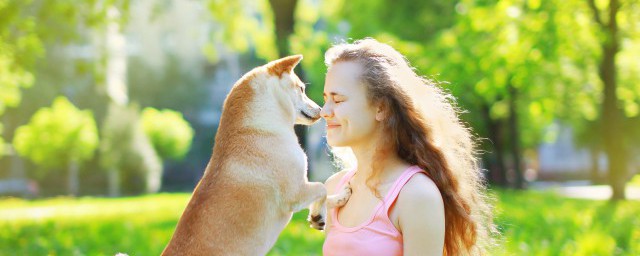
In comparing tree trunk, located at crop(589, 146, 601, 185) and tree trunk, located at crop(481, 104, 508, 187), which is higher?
tree trunk, located at crop(481, 104, 508, 187)

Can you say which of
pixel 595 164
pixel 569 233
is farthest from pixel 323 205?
pixel 595 164

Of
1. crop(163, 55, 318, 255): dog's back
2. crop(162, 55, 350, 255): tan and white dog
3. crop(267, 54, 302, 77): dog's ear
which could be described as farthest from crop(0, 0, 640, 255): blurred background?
crop(163, 55, 318, 255): dog's back

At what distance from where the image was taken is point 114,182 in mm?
37094

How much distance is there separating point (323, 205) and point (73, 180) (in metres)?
39.4

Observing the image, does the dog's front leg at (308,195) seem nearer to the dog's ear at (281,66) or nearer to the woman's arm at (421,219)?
the woman's arm at (421,219)

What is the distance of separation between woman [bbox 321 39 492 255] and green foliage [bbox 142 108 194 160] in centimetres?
3777

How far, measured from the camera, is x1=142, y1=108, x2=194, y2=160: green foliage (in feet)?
133

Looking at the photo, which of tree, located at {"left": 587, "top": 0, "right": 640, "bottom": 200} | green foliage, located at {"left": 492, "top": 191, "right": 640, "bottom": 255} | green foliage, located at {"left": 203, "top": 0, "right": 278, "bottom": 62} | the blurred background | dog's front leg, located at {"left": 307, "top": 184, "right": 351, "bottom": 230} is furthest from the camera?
green foliage, located at {"left": 203, "top": 0, "right": 278, "bottom": 62}

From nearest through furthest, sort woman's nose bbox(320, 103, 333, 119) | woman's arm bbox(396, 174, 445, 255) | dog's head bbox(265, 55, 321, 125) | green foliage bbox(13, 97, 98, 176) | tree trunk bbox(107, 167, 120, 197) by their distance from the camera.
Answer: woman's arm bbox(396, 174, 445, 255), woman's nose bbox(320, 103, 333, 119), dog's head bbox(265, 55, 321, 125), tree trunk bbox(107, 167, 120, 197), green foliage bbox(13, 97, 98, 176)

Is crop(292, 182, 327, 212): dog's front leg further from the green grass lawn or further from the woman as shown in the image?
the green grass lawn

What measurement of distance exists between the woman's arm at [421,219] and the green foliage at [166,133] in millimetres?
38078

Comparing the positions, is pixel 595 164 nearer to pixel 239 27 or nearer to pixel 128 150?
pixel 128 150

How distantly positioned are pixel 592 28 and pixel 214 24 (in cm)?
935

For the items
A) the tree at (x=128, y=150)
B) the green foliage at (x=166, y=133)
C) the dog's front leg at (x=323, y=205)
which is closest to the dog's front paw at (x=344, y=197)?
the dog's front leg at (x=323, y=205)
